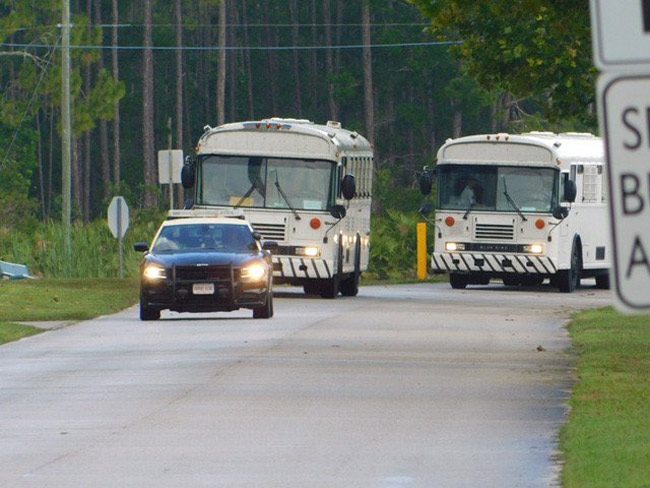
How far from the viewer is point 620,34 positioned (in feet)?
21.1

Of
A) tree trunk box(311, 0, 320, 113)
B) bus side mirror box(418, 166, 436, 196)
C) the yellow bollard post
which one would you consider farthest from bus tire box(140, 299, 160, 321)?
tree trunk box(311, 0, 320, 113)

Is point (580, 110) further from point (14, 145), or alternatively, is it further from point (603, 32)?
point (14, 145)

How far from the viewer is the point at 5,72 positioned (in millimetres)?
103750

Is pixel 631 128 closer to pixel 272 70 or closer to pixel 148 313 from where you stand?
pixel 148 313

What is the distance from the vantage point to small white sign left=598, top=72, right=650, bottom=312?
636 centimetres

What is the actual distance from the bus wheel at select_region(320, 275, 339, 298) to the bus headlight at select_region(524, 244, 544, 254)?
4.60 meters

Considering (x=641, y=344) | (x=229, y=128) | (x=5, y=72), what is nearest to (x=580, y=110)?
(x=641, y=344)

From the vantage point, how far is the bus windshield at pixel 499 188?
4209 cm

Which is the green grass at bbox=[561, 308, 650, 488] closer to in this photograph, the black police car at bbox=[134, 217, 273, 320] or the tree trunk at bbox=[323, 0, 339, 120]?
the black police car at bbox=[134, 217, 273, 320]

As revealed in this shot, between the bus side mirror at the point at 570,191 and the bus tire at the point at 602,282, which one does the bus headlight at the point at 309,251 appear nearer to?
the bus side mirror at the point at 570,191

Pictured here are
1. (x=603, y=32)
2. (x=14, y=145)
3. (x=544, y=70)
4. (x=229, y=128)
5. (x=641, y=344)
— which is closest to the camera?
(x=603, y=32)

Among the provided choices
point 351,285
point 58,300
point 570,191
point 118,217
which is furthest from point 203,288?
point 118,217

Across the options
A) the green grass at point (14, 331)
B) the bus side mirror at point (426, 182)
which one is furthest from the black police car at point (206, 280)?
the bus side mirror at point (426, 182)

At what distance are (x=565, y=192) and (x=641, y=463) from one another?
92.3ft
